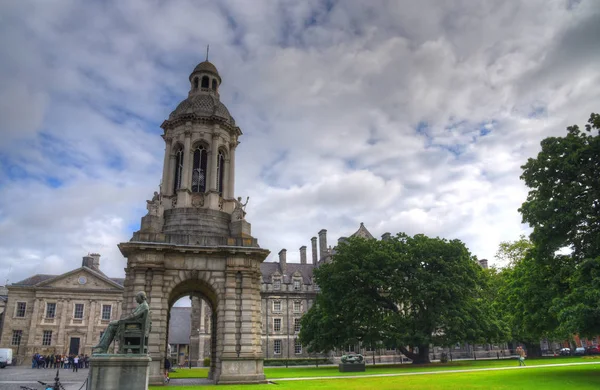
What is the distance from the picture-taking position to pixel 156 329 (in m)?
22.4

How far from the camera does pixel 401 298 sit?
41.9 m

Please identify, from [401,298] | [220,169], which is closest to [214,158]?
[220,169]

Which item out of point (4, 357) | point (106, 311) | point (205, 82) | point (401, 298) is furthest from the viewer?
point (106, 311)

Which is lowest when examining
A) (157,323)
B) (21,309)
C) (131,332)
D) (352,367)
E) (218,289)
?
(352,367)

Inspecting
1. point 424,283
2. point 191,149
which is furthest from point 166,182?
point 424,283

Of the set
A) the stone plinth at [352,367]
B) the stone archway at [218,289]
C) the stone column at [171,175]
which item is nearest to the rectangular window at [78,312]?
→ the stone plinth at [352,367]

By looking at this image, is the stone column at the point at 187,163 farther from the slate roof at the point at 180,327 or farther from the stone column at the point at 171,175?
the slate roof at the point at 180,327

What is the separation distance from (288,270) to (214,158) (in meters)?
47.5

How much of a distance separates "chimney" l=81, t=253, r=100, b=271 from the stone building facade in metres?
3.38

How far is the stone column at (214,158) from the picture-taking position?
27328 millimetres

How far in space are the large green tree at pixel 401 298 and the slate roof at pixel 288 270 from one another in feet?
85.3

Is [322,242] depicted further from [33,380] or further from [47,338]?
[33,380]

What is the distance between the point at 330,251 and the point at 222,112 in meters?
44.1

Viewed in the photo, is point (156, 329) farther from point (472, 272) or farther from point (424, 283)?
point (472, 272)
